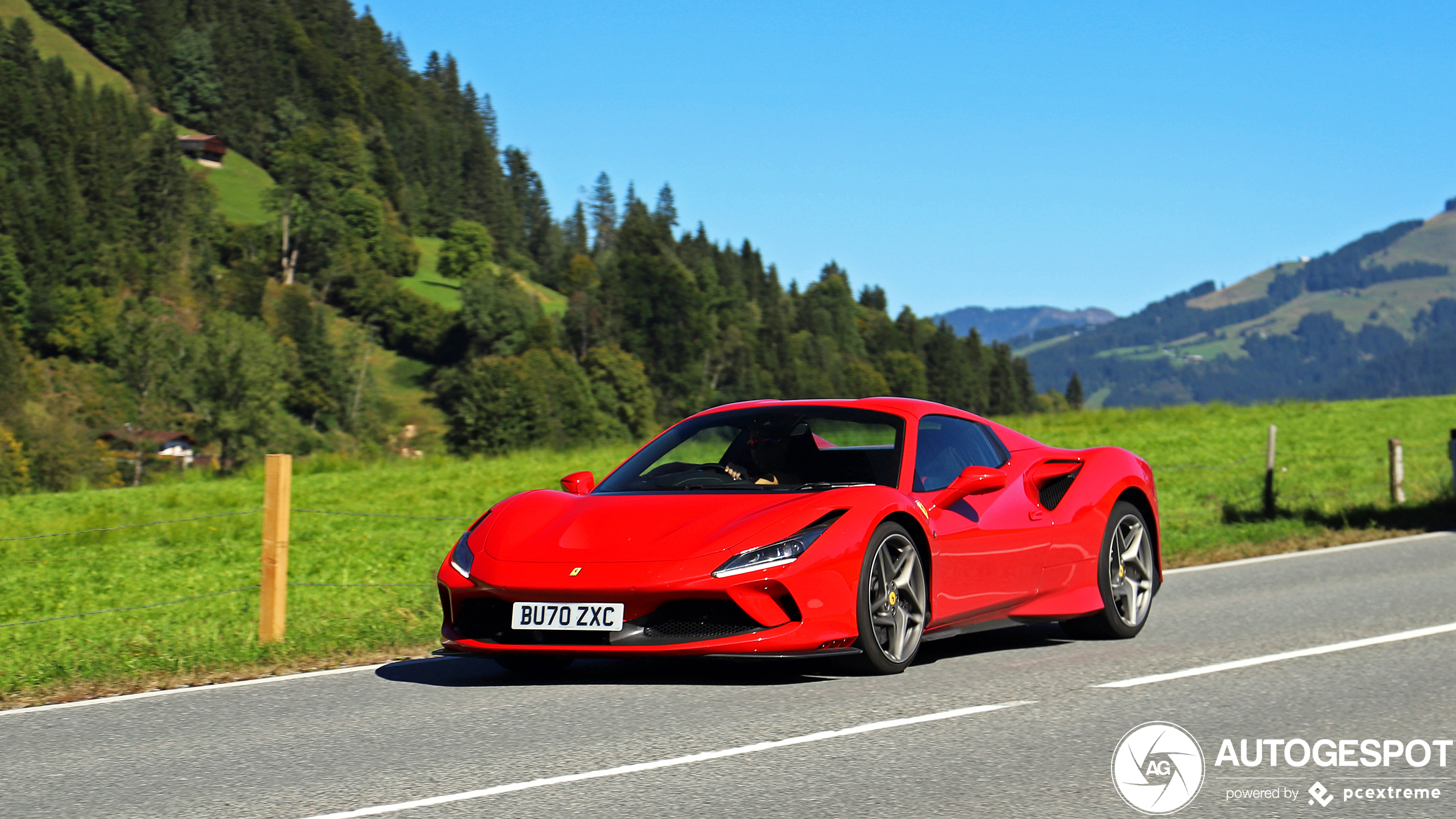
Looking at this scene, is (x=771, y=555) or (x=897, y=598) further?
(x=897, y=598)

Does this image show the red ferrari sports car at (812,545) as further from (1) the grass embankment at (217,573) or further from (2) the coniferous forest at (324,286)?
(2) the coniferous forest at (324,286)

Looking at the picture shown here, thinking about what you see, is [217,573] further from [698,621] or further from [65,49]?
[65,49]

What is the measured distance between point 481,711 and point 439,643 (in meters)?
2.72

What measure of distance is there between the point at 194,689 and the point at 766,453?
3176 mm

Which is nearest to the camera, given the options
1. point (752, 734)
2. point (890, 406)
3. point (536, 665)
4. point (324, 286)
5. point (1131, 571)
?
point (752, 734)

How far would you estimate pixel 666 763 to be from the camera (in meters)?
4.96

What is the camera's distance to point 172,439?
90.8 meters

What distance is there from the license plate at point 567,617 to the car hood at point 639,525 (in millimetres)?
217

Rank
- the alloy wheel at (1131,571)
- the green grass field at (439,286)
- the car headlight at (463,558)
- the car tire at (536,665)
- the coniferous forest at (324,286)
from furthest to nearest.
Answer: the green grass field at (439,286)
the coniferous forest at (324,286)
the alloy wheel at (1131,571)
the car tire at (536,665)
the car headlight at (463,558)

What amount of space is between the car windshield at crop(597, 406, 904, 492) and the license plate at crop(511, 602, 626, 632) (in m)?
1.15

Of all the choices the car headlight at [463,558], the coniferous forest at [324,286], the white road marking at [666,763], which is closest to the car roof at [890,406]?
the car headlight at [463,558]

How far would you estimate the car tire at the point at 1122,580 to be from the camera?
835 cm

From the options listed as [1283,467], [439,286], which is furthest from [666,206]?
[1283,467]

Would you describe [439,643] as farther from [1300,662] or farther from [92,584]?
[92,584]
